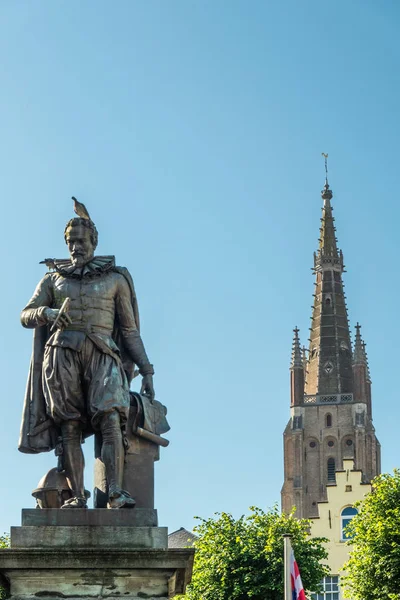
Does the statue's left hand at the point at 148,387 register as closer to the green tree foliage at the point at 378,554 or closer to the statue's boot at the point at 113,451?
the statue's boot at the point at 113,451

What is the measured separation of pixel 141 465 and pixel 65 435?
0.71 m

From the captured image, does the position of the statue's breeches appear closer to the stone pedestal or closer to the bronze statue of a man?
the bronze statue of a man

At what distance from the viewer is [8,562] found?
1157cm

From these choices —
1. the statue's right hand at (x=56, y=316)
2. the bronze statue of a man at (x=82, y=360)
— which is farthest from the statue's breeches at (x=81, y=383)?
the statue's right hand at (x=56, y=316)

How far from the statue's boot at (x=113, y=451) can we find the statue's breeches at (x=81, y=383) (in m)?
0.09

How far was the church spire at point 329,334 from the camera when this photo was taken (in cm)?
15175

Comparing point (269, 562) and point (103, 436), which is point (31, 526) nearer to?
point (103, 436)

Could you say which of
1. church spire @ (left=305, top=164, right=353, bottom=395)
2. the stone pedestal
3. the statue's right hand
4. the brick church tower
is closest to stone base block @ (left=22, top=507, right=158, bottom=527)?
the stone pedestal

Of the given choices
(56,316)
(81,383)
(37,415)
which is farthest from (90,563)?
(56,316)

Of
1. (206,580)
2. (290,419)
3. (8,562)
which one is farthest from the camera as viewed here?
(290,419)

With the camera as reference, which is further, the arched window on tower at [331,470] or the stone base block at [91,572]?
the arched window on tower at [331,470]

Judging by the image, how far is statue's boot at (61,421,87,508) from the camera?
12.3 m

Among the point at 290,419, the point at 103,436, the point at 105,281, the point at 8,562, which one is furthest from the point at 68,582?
the point at 290,419

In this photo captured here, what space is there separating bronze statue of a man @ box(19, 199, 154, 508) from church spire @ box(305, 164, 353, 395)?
13912 cm
